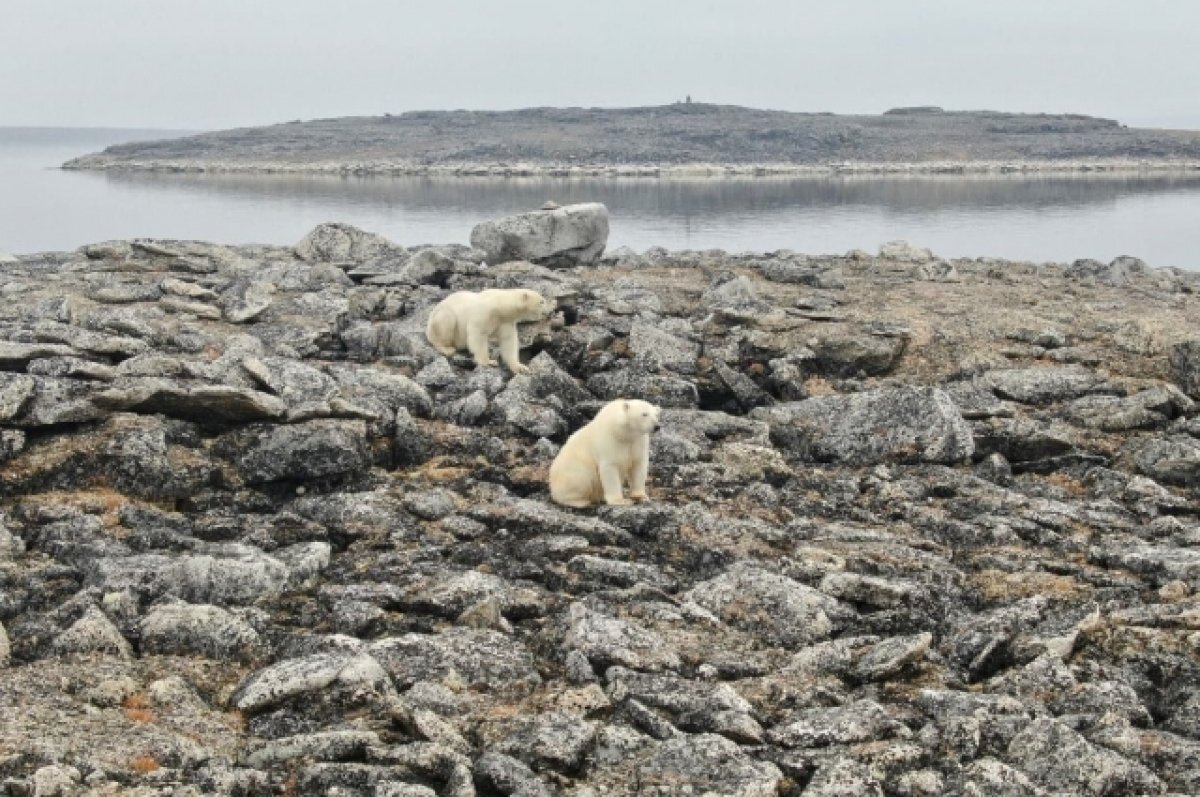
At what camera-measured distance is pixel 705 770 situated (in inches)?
259

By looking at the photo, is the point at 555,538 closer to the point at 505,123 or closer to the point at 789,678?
the point at 789,678

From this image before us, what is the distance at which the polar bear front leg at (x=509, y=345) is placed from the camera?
53.4 ft

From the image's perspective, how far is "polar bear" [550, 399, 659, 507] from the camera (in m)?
11.3

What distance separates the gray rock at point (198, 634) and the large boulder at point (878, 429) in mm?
8056

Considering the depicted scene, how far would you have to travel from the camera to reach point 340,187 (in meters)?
99.9

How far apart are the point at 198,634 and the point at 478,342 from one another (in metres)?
8.71

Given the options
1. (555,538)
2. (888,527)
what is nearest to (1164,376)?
(888,527)

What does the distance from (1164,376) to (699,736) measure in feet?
43.0

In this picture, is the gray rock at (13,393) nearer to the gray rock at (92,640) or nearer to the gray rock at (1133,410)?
the gray rock at (92,640)

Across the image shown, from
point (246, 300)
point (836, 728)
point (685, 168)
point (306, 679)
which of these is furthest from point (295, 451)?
point (685, 168)

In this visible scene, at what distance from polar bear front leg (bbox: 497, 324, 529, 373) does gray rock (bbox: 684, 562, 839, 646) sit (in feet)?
24.1

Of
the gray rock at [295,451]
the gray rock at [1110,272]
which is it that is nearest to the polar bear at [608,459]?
the gray rock at [295,451]

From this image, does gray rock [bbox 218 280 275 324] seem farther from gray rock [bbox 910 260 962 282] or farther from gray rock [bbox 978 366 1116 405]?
gray rock [bbox 910 260 962 282]

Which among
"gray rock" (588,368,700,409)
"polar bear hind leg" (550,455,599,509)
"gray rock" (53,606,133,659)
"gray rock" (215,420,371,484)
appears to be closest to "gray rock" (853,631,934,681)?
"polar bear hind leg" (550,455,599,509)
